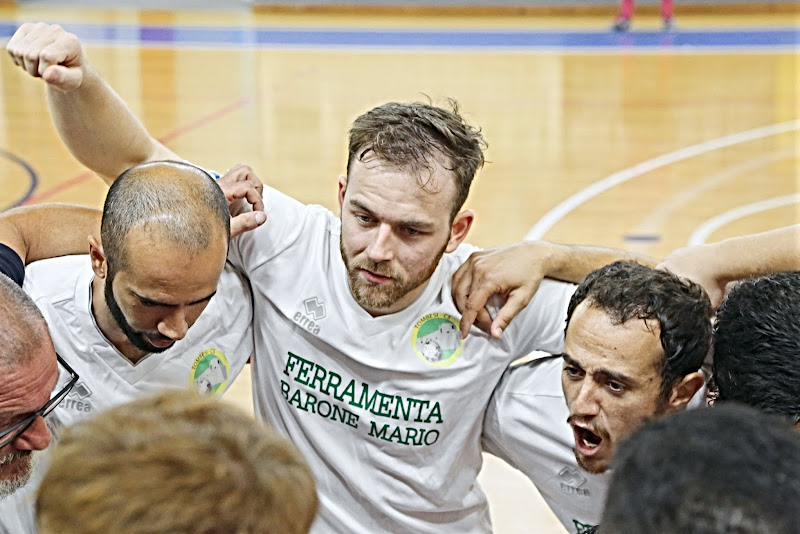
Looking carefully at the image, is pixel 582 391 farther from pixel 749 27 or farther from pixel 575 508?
pixel 749 27

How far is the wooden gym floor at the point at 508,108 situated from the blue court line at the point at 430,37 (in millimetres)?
60

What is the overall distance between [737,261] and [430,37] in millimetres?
15726

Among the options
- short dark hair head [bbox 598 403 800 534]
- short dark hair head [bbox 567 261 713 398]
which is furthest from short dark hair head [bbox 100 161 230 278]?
short dark hair head [bbox 598 403 800 534]

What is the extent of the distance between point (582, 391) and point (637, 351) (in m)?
0.21

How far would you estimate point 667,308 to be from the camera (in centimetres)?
301

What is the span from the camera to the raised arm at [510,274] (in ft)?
11.4

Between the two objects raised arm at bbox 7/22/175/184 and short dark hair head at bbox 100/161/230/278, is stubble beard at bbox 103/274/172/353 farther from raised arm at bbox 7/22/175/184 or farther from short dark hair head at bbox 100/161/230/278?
raised arm at bbox 7/22/175/184

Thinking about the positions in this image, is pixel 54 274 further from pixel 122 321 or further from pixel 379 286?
pixel 379 286

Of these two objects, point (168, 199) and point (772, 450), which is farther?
point (168, 199)

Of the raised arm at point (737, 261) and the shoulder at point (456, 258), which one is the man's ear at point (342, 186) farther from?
the raised arm at point (737, 261)

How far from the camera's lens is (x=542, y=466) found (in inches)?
142

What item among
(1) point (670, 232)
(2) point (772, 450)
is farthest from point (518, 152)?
(2) point (772, 450)

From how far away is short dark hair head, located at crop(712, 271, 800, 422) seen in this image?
2.59 meters

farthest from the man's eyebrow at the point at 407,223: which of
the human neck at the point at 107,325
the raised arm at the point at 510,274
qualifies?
the human neck at the point at 107,325
